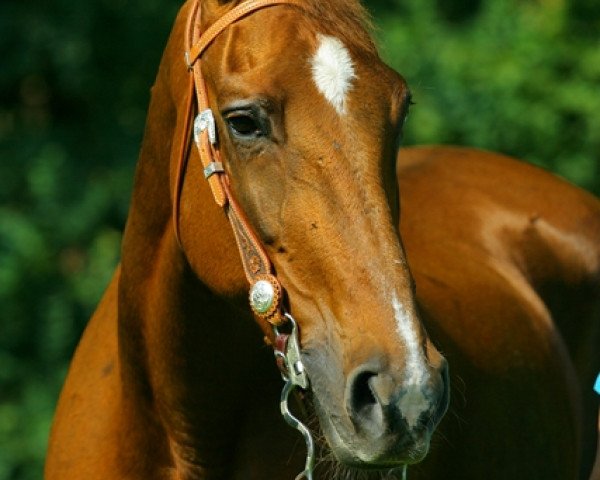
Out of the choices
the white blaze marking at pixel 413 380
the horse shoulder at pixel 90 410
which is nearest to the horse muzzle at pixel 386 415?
the white blaze marking at pixel 413 380

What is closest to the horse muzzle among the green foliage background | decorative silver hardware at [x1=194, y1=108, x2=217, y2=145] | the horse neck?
the horse neck

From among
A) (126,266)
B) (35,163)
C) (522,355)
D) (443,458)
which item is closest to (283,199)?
(126,266)

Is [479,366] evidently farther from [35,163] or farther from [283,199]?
[35,163]

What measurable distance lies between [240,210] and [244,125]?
183 mm

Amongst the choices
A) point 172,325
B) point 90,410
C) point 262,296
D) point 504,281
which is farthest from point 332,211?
point 504,281

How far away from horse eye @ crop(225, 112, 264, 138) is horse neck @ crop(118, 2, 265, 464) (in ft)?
0.67

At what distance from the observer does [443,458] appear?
3523 mm

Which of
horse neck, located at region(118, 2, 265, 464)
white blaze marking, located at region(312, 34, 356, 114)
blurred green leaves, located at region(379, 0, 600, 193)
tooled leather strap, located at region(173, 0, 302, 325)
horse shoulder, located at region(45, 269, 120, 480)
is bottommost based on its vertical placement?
blurred green leaves, located at region(379, 0, 600, 193)

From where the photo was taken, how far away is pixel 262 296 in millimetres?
2752

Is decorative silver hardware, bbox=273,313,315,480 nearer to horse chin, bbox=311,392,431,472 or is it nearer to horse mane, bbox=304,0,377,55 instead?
horse chin, bbox=311,392,431,472

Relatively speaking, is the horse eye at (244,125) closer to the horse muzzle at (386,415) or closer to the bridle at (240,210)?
the bridle at (240,210)

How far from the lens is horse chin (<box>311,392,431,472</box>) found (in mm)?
2531

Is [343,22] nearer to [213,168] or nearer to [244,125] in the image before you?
[244,125]

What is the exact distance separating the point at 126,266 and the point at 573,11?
577 cm
